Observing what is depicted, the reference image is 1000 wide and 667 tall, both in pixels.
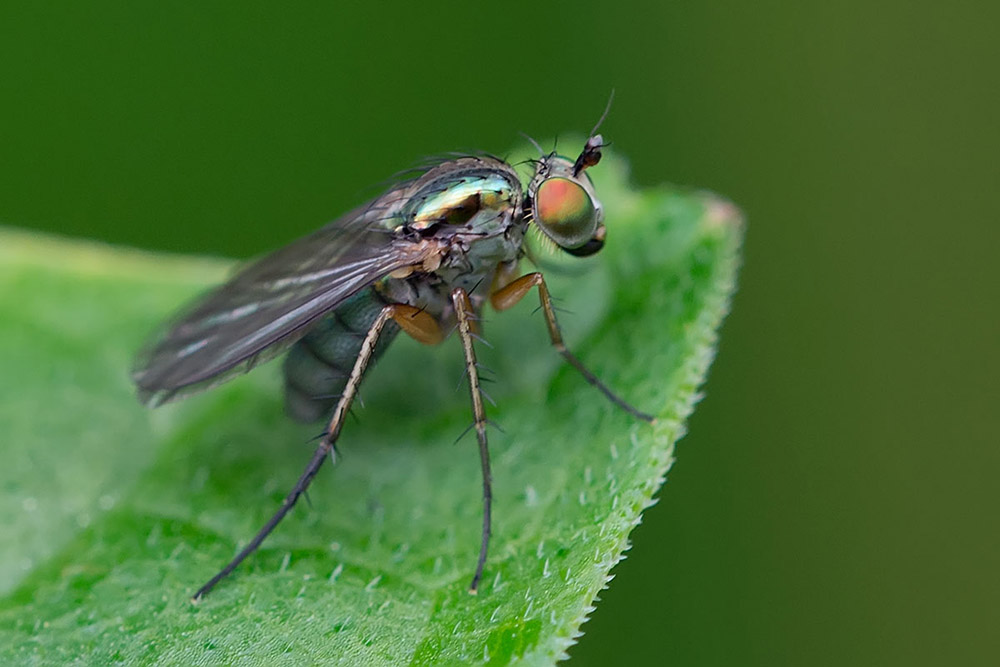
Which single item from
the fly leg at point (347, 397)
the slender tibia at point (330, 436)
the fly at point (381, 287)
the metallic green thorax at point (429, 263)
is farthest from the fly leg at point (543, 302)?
the slender tibia at point (330, 436)

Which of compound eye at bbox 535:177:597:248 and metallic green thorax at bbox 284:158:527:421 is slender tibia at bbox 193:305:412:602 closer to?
metallic green thorax at bbox 284:158:527:421

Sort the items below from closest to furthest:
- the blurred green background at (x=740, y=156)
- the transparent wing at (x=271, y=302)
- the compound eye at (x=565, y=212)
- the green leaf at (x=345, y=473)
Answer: the green leaf at (x=345, y=473), the transparent wing at (x=271, y=302), the compound eye at (x=565, y=212), the blurred green background at (x=740, y=156)

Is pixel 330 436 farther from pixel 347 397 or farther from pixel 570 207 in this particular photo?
pixel 570 207

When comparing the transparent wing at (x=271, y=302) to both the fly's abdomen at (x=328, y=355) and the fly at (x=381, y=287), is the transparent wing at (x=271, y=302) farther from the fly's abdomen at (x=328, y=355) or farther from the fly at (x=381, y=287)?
the fly's abdomen at (x=328, y=355)

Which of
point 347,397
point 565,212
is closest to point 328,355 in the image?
point 347,397

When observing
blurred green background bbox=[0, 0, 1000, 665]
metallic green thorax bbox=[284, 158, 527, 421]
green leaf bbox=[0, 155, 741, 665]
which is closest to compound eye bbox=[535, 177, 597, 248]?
metallic green thorax bbox=[284, 158, 527, 421]

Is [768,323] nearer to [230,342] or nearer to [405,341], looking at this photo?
[405,341]
